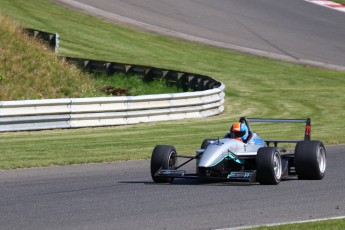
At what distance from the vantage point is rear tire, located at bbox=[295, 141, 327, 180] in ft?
41.6

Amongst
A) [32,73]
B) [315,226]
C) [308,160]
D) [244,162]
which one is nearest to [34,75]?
[32,73]

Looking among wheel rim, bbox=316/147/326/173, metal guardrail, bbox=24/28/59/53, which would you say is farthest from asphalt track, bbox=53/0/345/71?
wheel rim, bbox=316/147/326/173

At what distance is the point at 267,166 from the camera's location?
12016 millimetres

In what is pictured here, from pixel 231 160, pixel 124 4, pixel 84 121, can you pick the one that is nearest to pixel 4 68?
pixel 84 121

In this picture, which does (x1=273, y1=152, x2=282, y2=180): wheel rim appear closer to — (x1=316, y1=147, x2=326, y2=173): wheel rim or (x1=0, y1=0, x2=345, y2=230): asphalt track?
(x1=0, y1=0, x2=345, y2=230): asphalt track

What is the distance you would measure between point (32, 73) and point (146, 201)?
551 inches

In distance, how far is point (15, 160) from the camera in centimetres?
1527

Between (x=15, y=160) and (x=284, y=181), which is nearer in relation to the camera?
(x=284, y=181)

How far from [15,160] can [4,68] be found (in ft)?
30.0

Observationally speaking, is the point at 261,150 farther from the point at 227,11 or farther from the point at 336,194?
the point at 227,11

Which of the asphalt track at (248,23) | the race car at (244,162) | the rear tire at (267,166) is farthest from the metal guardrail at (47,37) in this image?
the rear tire at (267,166)

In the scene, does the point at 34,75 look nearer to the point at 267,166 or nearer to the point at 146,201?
the point at 267,166

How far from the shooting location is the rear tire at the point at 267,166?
39.4ft

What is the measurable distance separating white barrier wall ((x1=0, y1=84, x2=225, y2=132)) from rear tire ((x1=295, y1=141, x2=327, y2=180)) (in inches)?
314
